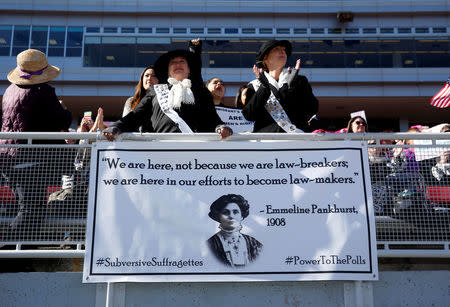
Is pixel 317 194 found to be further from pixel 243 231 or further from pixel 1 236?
pixel 1 236

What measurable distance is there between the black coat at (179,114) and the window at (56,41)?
26.5 metres

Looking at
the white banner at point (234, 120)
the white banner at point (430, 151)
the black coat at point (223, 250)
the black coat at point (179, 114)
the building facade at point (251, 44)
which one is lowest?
the black coat at point (223, 250)

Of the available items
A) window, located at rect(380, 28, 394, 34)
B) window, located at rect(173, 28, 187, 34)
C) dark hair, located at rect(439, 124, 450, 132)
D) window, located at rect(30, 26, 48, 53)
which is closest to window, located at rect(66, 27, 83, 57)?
window, located at rect(30, 26, 48, 53)

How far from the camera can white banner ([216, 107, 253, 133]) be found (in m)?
5.05

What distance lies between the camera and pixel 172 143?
3.54m

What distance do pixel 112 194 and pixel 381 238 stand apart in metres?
2.37

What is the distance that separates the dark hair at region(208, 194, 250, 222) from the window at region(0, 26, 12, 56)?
1145 inches

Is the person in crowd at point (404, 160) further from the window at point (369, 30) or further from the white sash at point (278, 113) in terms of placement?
the window at point (369, 30)

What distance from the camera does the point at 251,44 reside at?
27000 millimetres

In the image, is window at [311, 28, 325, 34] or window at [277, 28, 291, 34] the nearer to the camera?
window at [311, 28, 325, 34]

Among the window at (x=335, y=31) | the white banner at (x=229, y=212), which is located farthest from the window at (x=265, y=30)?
the white banner at (x=229, y=212)

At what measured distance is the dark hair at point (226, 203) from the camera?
11.1ft

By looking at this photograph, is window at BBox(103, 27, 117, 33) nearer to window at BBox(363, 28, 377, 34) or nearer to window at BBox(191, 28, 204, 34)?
window at BBox(191, 28, 204, 34)

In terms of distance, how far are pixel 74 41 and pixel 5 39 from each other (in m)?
4.70
